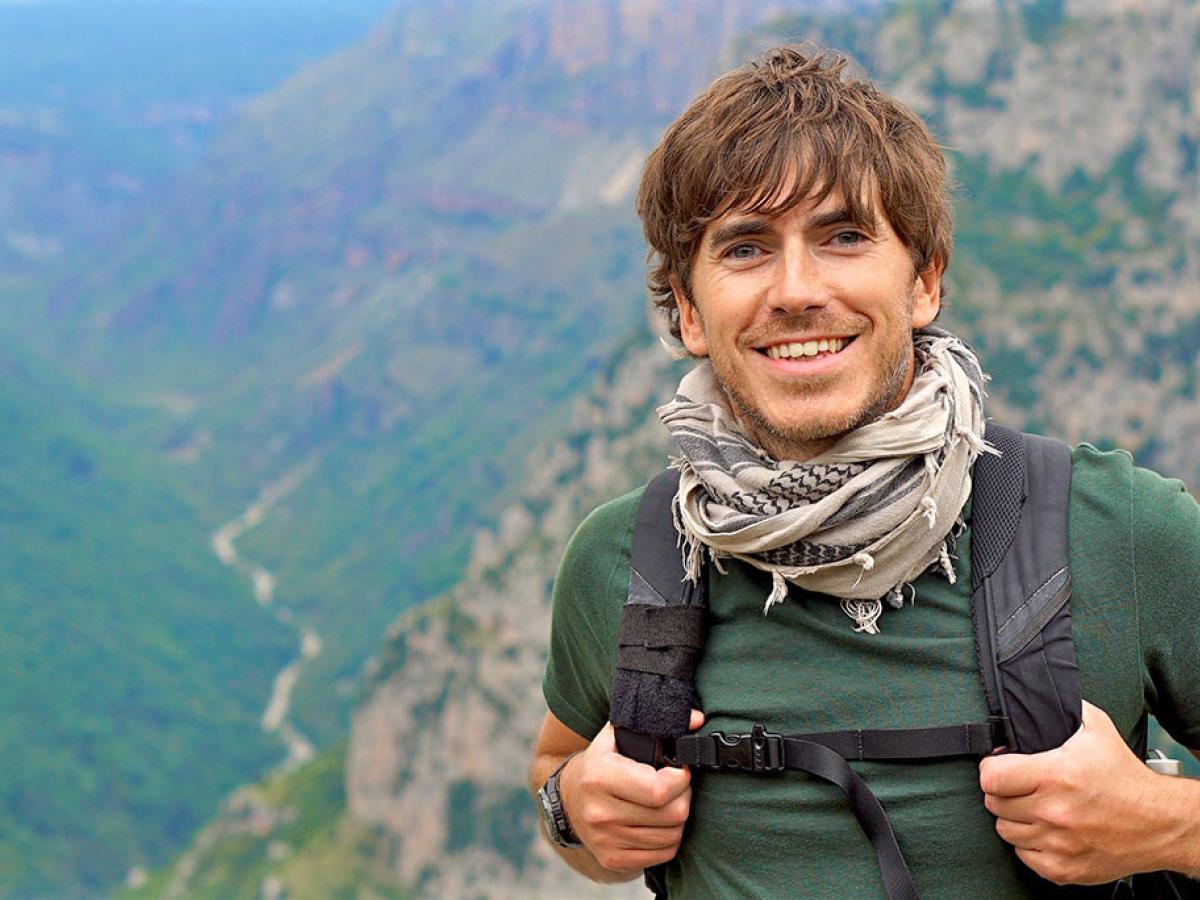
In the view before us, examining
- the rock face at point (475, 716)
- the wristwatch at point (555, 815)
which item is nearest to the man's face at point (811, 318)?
the wristwatch at point (555, 815)

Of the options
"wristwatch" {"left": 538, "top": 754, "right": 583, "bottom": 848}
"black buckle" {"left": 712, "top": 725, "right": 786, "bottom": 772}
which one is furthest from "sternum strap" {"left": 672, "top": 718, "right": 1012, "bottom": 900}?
"wristwatch" {"left": 538, "top": 754, "right": 583, "bottom": 848}

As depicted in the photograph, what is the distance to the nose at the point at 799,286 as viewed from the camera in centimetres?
552

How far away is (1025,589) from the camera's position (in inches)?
204

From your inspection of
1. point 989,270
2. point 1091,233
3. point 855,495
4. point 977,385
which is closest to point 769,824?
point 855,495

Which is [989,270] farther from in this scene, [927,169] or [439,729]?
[927,169]

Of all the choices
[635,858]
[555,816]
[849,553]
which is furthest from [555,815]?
[849,553]

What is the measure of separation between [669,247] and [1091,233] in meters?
186

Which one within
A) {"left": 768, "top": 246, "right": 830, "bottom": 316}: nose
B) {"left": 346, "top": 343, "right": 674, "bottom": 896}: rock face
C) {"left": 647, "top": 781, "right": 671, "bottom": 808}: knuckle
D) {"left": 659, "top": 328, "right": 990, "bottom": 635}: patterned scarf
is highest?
{"left": 768, "top": 246, "right": 830, "bottom": 316}: nose

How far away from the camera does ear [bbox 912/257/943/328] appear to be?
5.91 metres

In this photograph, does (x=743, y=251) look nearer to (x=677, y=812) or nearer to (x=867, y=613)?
(x=867, y=613)

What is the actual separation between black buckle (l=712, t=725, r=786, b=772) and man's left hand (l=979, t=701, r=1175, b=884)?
71cm

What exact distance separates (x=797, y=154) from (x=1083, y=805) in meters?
2.43

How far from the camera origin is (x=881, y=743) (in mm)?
5305

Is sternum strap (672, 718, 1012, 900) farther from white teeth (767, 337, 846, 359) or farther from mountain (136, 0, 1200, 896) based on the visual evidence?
mountain (136, 0, 1200, 896)
